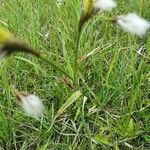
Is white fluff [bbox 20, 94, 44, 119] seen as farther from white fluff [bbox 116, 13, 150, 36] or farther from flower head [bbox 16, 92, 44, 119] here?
white fluff [bbox 116, 13, 150, 36]

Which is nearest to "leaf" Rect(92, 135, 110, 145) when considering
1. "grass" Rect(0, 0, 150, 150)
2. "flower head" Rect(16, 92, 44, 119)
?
"grass" Rect(0, 0, 150, 150)

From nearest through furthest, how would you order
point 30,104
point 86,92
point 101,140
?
point 30,104
point 101,140
point 86,92

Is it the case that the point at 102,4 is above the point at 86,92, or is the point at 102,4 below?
above

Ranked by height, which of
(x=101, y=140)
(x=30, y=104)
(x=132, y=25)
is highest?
(x=132, y=25)

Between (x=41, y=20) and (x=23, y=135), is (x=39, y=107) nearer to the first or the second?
(x=23, y=135)

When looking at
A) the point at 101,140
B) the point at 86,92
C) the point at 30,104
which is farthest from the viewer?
the point at 86,92

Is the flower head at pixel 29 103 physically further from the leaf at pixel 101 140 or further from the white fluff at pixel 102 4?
the leaf at pixel 101 140

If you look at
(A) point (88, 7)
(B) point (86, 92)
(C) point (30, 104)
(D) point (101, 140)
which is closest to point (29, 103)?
(C) point (30, 104)

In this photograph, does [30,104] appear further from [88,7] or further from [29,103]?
[88,7]

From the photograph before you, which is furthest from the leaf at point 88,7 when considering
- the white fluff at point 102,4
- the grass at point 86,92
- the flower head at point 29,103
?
the grass at point 86,92

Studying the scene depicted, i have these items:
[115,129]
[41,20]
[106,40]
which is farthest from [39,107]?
[41,20]
